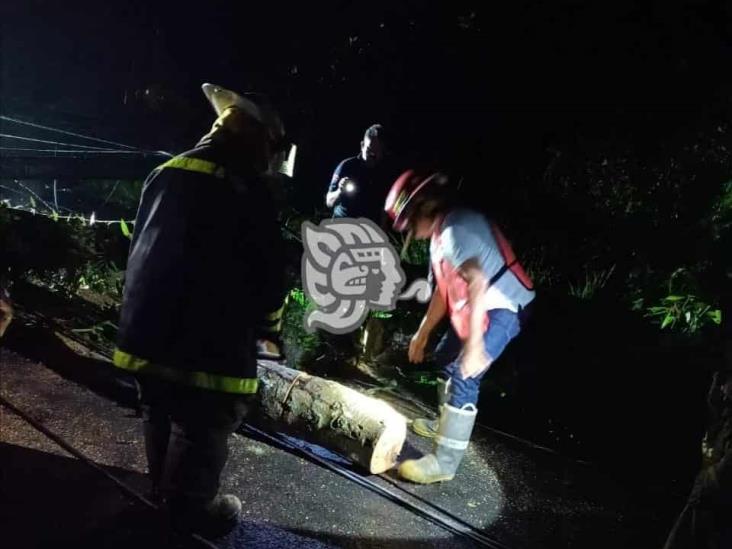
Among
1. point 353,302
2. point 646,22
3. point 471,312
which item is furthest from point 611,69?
point 471,312

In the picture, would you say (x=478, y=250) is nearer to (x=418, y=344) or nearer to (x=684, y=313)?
(x=418, y=344)

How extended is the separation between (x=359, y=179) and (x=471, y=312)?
2.99 m

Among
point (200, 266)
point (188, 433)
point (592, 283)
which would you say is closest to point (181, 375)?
point (188, 433)

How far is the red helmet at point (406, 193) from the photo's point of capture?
12.2 ft

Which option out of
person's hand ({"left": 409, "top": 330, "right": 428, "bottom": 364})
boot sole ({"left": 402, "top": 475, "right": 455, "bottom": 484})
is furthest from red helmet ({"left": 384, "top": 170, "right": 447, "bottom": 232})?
→ boot sole ({"left": 402, "top": 475, "right": 455, "bottom": 484})

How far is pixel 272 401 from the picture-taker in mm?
4246

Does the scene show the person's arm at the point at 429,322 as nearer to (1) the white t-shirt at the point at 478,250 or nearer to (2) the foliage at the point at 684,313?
(1) the white t-shirt at the point at 478,250

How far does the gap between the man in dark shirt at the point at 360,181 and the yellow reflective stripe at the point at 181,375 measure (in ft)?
12.1

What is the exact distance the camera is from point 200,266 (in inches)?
99.4

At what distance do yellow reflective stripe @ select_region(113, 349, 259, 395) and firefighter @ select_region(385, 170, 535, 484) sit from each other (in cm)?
172

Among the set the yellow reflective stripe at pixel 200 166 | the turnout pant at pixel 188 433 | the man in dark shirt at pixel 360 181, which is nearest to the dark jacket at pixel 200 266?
the yellow reflective stripe at pixel 200 166

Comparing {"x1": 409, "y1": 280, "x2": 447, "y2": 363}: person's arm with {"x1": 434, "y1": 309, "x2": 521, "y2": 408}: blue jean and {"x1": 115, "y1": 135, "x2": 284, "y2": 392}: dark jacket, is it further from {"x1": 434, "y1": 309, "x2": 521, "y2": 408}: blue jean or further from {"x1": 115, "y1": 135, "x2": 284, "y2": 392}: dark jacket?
{"x1": 115, "y1": 135, "x2": 284, "y2": 392}: dark jacket

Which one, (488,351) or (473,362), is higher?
(488,351)

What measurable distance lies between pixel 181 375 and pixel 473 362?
202cm
